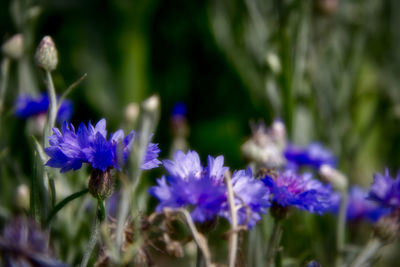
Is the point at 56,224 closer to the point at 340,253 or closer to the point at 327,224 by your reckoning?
the point at 340,253

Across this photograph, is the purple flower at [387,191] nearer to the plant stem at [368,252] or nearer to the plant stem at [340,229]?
the plant stem at [368,252]

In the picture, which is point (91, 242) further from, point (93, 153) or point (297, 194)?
point (297, 194)

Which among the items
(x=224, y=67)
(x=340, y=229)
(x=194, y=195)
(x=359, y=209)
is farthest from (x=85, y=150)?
(x=224, y=67)

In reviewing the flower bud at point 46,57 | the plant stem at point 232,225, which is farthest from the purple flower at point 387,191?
the flower bud at point 46,57

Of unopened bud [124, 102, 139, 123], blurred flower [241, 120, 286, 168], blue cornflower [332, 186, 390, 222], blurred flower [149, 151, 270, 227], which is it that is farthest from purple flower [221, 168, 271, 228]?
blue cornflower [332, 186, 390, 222]

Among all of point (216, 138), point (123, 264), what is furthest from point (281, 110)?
point (123, 264)

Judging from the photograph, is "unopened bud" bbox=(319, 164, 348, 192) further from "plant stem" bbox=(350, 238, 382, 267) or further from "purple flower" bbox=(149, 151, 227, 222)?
"purple flower" bbox=(149, 151, 227, 222)
